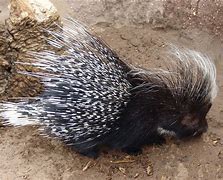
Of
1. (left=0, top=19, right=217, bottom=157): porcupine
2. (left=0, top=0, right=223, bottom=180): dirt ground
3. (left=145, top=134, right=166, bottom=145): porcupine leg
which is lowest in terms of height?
(left=0, top=0, right=223, bottom=180): dirt ground

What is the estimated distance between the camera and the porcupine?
2.35 meters

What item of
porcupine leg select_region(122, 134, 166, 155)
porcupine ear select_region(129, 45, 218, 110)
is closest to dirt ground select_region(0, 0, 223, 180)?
porcupine leg select_region(122, 134, 166, 155)

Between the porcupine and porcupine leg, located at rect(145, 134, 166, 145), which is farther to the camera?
porcupine leg, located at rect(145, 134, 166, 145)

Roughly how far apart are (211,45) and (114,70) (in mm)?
887

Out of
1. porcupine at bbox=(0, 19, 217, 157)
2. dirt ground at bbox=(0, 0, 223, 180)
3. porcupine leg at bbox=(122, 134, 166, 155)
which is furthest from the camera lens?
porcupine leg at bbox=(122, 134, 166, 155)

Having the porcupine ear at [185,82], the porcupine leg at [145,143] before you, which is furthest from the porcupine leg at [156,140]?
the porcupine ear at [185,82]

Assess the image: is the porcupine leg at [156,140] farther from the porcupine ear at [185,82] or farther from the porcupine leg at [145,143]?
the porcupine ear at [185,82]

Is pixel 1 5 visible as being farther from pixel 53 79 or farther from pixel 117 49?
pixel 53 79

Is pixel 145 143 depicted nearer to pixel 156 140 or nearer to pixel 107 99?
pixel 156 140

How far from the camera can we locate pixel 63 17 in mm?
3090

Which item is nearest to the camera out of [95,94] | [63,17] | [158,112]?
[95,94]

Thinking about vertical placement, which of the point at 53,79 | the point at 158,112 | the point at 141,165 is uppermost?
the point at 53,79

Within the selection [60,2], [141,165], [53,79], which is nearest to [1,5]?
[60,2]

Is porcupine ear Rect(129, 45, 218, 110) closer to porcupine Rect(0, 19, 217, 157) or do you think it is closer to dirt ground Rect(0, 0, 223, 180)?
porcupine Rect(0, 19, 217, 157)
